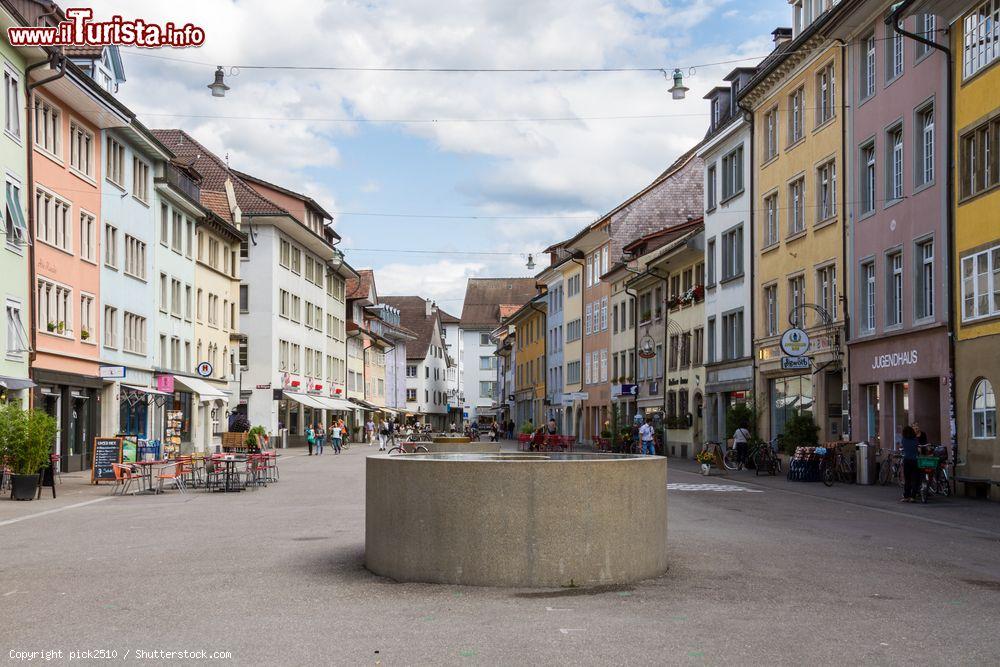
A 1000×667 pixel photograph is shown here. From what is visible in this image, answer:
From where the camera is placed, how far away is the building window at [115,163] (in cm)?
4212

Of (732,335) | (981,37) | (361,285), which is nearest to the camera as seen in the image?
(981,37)

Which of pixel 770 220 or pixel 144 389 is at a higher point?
pixel 770 220

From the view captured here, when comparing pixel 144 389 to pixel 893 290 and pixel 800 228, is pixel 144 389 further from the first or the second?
pixel 893 290

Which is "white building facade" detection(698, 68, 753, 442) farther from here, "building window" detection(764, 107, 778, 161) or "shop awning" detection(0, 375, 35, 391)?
"shop awning" detection(0, 375, 35, 391)

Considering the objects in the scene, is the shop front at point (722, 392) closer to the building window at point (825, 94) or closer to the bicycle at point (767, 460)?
the bicycle at point (767, 460)

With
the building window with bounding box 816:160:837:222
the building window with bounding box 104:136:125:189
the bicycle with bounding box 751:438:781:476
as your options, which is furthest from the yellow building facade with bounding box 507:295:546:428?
the building window with bounding box 816:160:837:222

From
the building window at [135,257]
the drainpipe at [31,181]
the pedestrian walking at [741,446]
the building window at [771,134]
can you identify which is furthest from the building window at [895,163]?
the building window at [135,257]

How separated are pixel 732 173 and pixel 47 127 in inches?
909

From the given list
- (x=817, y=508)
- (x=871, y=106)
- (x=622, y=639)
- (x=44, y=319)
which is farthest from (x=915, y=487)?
(x=44, y=319)

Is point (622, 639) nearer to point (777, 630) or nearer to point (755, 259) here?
point (777, 630)

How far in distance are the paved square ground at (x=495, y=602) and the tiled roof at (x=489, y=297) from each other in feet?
475

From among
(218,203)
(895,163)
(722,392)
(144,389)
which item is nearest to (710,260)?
(722,392)

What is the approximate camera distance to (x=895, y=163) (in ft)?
103

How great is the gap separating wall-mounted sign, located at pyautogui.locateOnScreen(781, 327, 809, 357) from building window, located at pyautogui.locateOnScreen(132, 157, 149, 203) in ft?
79.4
